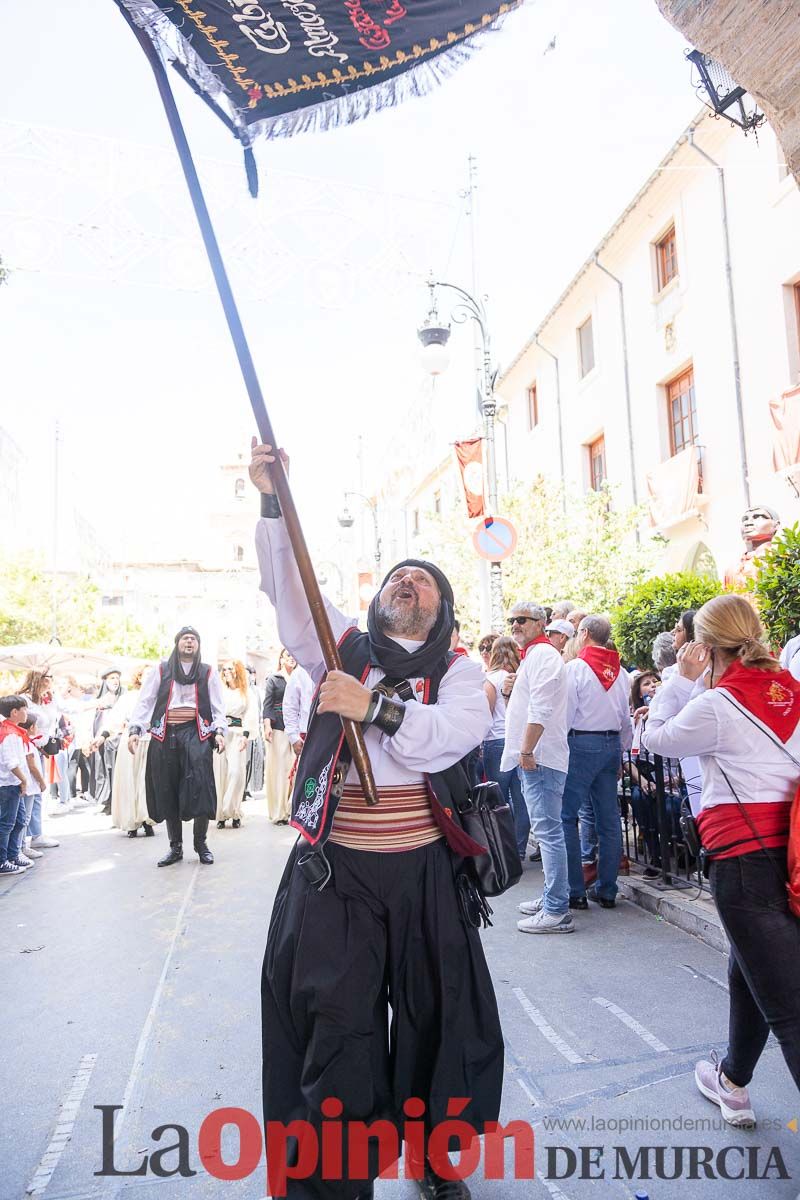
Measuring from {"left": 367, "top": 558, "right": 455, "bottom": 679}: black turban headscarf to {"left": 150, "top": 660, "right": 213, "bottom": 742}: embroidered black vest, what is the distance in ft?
18.8

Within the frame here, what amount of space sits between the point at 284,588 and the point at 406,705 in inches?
24.9

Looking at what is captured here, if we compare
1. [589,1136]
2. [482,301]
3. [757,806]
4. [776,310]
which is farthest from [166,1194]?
[776,310]

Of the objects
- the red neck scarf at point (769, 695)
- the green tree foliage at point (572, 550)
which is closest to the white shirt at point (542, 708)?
the red neck scarf at point (769, 695)

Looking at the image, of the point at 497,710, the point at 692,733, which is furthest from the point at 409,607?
the point at 497,710

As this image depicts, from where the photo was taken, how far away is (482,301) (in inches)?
488

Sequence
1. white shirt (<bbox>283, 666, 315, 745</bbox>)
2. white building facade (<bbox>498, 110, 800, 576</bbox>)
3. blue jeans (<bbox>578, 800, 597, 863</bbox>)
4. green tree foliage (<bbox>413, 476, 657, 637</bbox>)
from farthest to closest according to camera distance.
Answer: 1. green tree foliage (<bbox>413, 476, 657, 637</bbox>)
2. white building facade (<bbox>498, 110, 800, 576</bbox>)
3. white shirt (<bbox>283, 666, 315, 745</bbox>)
4. blue jeans (<bbox>578, 800, 597, 863</bbox>)

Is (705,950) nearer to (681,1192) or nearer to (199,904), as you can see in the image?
(681,1192)

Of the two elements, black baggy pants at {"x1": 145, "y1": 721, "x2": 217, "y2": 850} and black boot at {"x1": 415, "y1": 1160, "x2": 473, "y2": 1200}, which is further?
black baggy pants at {"x1": 145, "y1": 721, "x2": 217, "y2": 850}

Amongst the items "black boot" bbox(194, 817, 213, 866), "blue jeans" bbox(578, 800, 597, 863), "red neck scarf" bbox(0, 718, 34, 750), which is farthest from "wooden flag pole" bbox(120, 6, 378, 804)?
"red neck scarf" bbox(0, 718, 34, 750)

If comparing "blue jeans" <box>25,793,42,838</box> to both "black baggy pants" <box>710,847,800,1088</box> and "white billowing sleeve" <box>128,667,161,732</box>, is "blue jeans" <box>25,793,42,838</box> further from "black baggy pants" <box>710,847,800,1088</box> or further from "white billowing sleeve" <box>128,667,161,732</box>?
"black baggy pants" <box>710,847,800,1088</box>

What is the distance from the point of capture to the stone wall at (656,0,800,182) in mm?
3184

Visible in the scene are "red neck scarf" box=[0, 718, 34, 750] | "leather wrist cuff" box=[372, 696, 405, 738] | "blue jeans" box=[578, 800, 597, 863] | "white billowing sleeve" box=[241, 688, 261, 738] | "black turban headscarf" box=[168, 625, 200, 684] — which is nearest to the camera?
"leather wrist cuff" box=[372, 696, 405, 738]

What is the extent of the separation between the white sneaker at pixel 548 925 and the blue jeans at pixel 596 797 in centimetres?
59

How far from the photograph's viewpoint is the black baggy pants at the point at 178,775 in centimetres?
842
